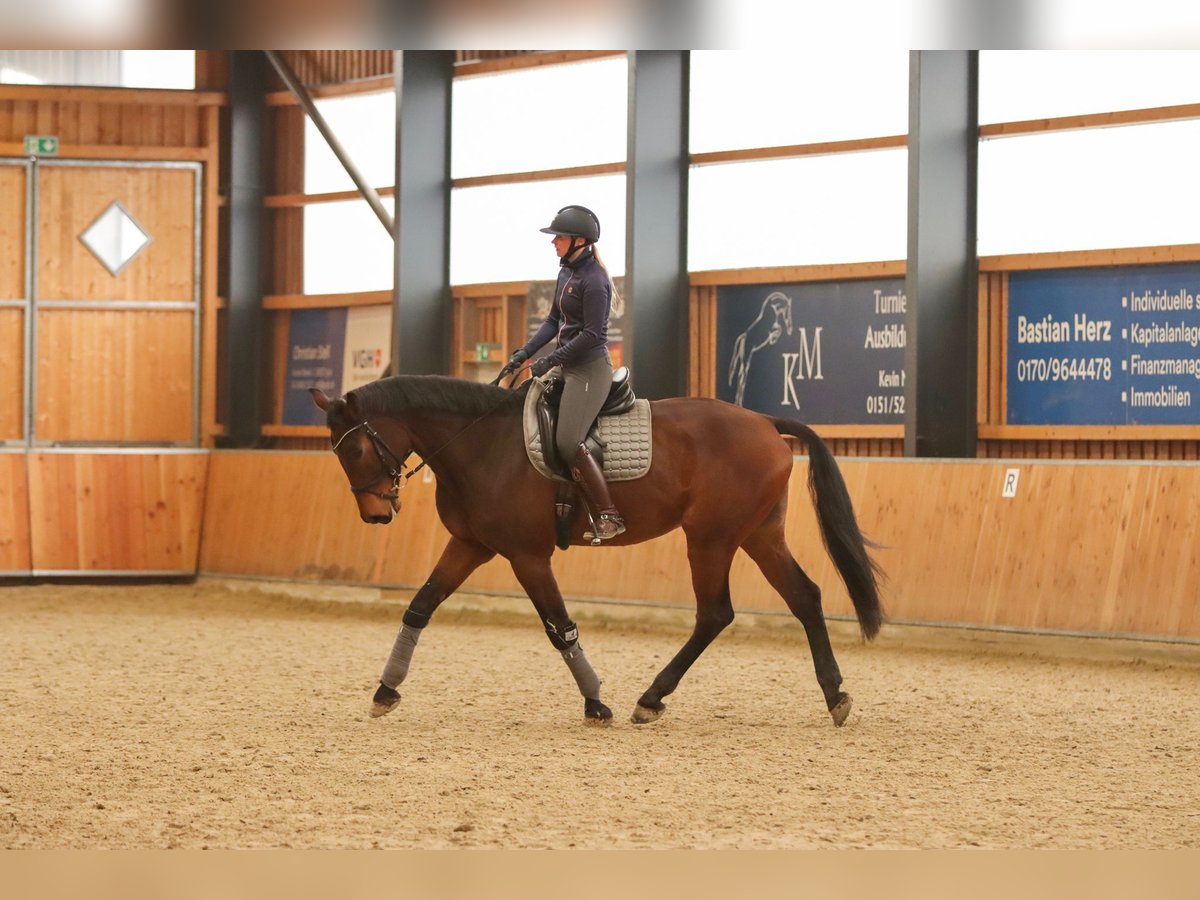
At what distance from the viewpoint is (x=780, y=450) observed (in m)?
6.48

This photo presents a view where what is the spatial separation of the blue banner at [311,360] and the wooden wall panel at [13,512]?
2.68 m

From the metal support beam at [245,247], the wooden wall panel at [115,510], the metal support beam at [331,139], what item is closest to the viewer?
the wooden wall panel at [115,510]

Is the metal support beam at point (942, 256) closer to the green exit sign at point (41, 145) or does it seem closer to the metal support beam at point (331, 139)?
the metal support beam at point (331, 139)

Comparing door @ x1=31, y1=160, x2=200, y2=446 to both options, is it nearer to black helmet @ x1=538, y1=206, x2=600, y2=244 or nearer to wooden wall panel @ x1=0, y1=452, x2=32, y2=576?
wooden wall panel @ x1=0, y1=452, x2=32, y2=576

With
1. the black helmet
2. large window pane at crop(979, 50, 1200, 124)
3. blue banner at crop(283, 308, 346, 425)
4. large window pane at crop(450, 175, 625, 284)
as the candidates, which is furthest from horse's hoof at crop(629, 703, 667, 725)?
blue banner at crop(283, 308, 346, 425)

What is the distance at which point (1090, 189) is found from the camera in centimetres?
980

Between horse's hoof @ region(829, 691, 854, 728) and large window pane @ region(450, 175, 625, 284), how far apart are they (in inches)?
252

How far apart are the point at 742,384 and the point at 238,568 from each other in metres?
5.10

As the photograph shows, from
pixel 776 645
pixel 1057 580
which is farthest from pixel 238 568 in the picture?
pixel 1057 580

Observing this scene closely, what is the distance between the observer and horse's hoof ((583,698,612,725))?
6.24 m

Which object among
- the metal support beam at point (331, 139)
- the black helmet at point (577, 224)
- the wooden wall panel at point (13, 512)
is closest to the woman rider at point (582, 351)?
the black helmet at point (577, 224)

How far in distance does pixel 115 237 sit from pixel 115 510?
9.01 ft

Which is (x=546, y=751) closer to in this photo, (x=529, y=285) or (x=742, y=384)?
(x=742, y=384)

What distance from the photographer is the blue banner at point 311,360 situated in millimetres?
13969
